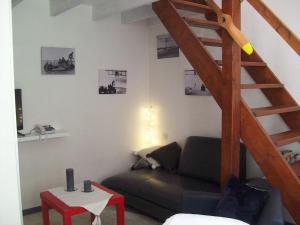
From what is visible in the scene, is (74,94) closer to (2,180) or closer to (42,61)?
(42,61)

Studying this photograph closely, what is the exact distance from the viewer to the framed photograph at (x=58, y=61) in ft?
12.1

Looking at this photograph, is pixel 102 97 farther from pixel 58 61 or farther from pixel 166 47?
pixel 166 47

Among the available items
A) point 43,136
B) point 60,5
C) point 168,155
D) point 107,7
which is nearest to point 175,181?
point 168,155

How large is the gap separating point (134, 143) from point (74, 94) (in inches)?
48.6

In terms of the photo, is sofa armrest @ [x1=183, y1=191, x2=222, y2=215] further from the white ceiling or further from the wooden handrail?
the white ceiling

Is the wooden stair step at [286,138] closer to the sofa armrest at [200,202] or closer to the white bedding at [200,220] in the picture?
the sofa armrest at [200,202]

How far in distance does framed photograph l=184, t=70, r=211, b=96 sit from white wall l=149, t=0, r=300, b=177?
7 centimetres

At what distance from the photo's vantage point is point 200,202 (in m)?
2.42

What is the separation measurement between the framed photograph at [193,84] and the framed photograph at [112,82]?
0.91 m

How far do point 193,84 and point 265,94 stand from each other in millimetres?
1092

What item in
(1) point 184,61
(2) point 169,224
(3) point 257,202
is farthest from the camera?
(1) point 184,61

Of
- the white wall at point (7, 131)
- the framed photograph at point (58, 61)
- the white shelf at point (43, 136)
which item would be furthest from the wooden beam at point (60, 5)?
the white wall at point (7, 131)

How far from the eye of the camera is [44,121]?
3.72 metres

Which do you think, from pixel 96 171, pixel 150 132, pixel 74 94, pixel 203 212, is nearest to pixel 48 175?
pixel 96 171
